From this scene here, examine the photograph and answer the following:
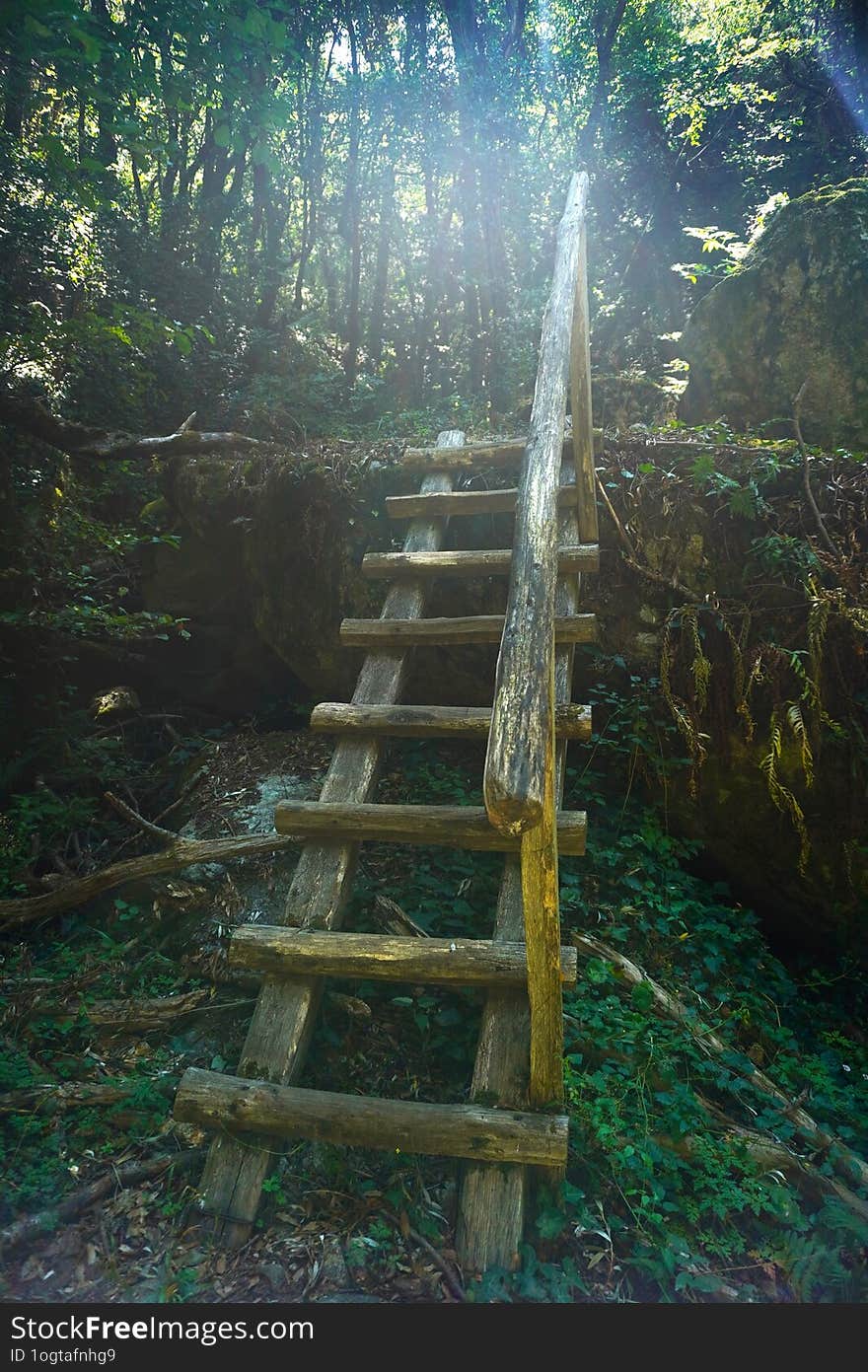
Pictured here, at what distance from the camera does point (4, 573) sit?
15.7 ft

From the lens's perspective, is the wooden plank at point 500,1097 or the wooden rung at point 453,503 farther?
the wooden rung at point 453,503

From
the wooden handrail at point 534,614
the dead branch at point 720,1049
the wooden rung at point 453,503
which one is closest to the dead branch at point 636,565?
the wooden rung at point 453,503

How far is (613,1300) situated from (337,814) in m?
1.47

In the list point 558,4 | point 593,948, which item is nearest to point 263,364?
point 558,4

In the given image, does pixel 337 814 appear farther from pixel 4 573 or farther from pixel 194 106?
pixel 194 106

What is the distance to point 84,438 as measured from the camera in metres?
4.79

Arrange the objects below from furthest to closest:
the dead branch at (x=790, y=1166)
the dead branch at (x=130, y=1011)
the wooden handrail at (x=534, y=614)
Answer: the dead branch at (x=130, y=1011), the dead branch at (x=790, y=1166), the wooden handrail at (x=534, y=614)

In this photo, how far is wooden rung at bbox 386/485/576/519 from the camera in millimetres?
3482

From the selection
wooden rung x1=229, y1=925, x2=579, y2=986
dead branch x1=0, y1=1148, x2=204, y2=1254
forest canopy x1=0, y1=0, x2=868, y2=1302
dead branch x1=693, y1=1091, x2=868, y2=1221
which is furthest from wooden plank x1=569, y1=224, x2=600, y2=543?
dead branch x1=0, y1=1148, x2=204, y2=1254

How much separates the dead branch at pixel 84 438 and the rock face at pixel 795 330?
3.30 m

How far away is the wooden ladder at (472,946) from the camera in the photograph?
174 cm

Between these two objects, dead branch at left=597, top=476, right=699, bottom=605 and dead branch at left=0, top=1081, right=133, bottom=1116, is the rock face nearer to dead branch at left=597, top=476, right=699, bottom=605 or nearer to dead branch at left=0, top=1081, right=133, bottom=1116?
dead branch at left=597, top=476, right=699, bottom=605

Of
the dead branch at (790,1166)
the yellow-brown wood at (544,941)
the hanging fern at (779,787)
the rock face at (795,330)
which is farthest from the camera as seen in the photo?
the rock face at (795,330)

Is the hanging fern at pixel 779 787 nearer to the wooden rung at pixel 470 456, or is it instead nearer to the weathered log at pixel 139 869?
the wooden rung at pixel 470 456
